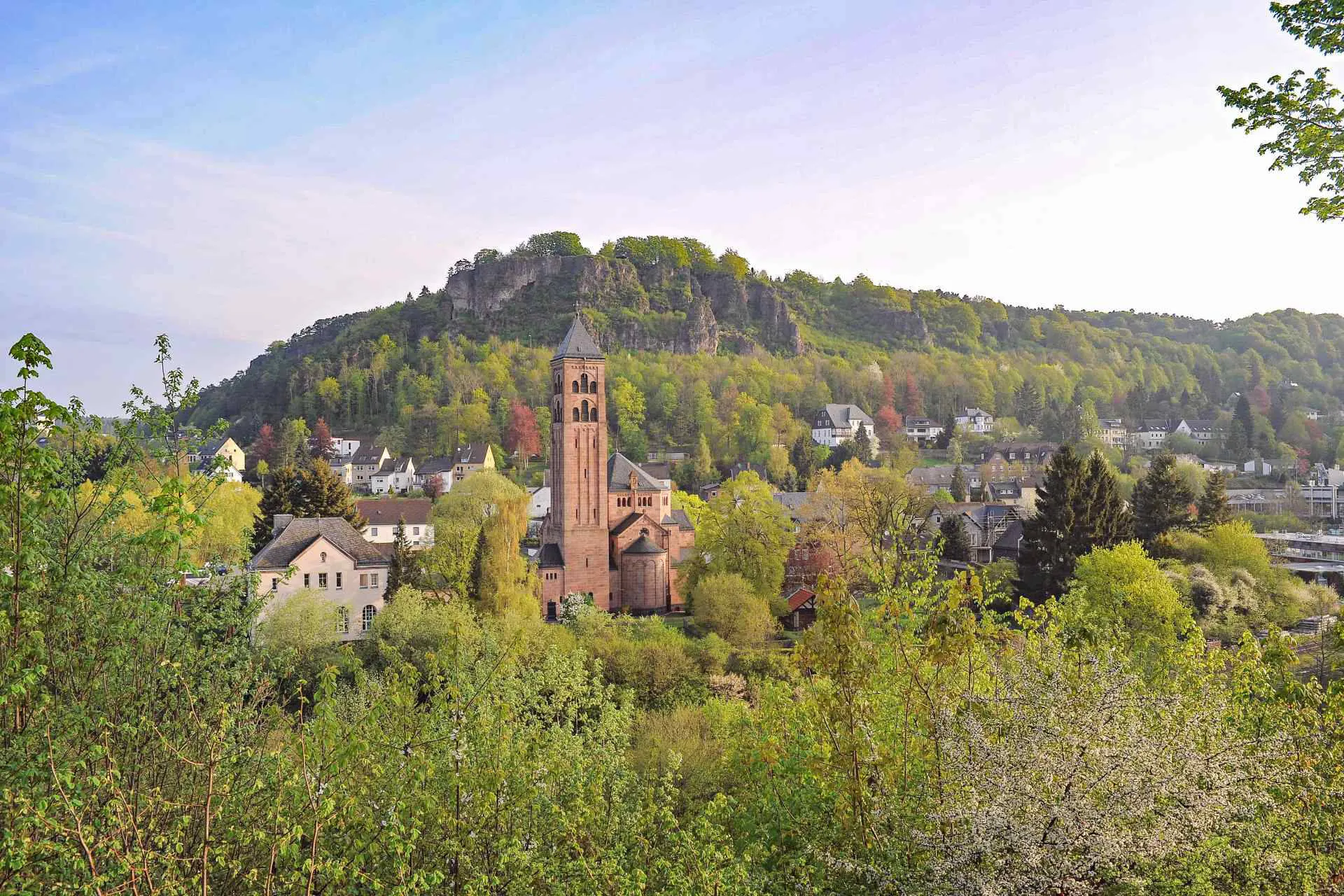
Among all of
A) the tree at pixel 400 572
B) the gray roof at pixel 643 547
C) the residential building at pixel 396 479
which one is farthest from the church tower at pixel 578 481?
the residential building at pixel 396 479

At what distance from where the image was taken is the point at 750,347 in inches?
5177

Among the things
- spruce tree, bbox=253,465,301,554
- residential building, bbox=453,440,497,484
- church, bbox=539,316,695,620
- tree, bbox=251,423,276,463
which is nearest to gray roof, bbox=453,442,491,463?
residential building, bbox=453,440,497,484

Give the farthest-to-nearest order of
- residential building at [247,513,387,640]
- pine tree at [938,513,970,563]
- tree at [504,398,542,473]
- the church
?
tree at [504,398,542,473] < pine tree at [938,513,970,563] < the church < residential building at [247,513,387,640]

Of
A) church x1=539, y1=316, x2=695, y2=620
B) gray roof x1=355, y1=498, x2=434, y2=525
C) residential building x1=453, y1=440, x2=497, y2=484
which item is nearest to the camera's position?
church x1=539, y1=316, x2=695, y2=620

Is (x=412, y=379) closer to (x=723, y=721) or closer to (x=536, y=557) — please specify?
(x=536, y=557)

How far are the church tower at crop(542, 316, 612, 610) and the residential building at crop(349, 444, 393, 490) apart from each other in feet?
161

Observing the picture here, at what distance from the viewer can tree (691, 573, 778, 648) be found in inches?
1272

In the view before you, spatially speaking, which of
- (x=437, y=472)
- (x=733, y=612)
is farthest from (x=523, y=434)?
(x=733, y=612)

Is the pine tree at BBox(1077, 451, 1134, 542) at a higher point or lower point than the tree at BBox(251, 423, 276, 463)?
lower

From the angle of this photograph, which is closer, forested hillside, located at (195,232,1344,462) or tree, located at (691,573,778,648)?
tree, located at (691,573,778,648)

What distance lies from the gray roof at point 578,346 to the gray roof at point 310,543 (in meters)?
13.3

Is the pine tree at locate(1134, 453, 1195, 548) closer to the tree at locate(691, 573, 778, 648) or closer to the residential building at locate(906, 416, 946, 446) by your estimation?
the tree at locate(691, 573, 778, 648)

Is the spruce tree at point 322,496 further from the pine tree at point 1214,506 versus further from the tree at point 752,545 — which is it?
the pine tree at point 1214,506

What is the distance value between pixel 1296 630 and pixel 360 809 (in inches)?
1360
